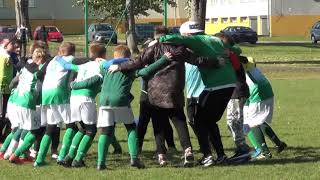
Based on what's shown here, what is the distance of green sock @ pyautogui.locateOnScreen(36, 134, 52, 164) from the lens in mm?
9586

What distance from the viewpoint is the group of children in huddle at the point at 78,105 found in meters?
9.30

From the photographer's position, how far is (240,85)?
9812 mm

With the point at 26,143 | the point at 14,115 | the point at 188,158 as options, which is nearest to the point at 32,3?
the point at 14,115

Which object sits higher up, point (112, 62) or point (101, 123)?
point (112, 62)

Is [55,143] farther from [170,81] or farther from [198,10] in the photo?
[198,10]

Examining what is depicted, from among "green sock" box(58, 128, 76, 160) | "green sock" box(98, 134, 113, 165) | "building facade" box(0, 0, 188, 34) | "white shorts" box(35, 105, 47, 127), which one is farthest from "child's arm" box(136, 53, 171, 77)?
"building facade" box(0, 0, 188, 34)

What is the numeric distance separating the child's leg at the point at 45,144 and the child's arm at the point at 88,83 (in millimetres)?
731

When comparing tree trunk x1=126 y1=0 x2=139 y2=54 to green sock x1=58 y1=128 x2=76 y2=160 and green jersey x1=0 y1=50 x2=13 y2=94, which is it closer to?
green jersey x1=0 y1=50 x2=13 y2=94

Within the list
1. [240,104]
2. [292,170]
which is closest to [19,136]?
[240,104]

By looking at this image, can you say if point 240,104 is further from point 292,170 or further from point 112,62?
point 112,62

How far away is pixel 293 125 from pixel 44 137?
6.10 m

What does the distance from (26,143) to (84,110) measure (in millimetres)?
1007

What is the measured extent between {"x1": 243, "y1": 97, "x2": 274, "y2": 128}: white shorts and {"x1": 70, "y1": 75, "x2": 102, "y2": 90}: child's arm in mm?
2319

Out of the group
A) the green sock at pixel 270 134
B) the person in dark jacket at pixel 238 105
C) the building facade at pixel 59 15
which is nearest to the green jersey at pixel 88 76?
the person in dark jacket at pixel 238 105
